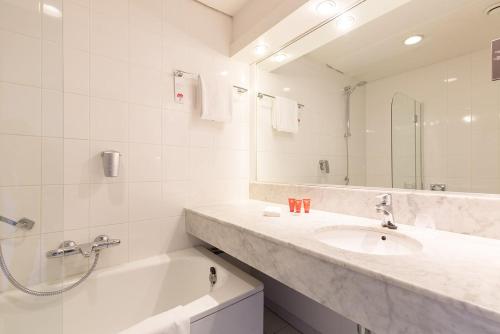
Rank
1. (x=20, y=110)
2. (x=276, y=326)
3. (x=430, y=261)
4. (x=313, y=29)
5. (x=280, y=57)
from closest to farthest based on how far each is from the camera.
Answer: (x=430, y=261) < (x=20, y=110) < (x=313, y=29) < (x=276, y=326) < (x=280, y=57)

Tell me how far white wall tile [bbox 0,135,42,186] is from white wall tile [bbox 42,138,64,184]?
0.02m

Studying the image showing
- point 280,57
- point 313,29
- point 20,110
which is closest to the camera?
point 20,110

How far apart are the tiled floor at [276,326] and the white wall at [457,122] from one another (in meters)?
1.12

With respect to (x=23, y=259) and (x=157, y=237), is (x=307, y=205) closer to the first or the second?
(x=157, y=237)

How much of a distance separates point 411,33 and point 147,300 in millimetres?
2135

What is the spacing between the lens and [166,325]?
817mm

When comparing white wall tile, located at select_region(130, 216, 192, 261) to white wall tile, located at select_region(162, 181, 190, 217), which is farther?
white wall tile, located at select_region(162, 181, 190, 217)

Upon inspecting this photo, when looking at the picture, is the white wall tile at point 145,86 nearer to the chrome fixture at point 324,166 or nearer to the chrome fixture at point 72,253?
the chrome fixture at point 72,253

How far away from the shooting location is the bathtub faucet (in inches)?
44.8

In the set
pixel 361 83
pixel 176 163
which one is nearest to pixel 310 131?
pixel 361 83

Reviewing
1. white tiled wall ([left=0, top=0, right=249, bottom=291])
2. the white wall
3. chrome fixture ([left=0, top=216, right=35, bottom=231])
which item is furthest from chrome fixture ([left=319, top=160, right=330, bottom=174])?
chrome fixture ([left=0, top=216, right=35, bottom=231])

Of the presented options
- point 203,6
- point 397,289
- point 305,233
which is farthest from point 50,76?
point 397,289

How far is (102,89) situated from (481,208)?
6.17 ft

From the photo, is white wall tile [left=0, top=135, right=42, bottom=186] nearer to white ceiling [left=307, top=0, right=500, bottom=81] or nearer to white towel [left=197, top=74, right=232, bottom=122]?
white towel [left=197, top=74, right=232, bottom=122]
